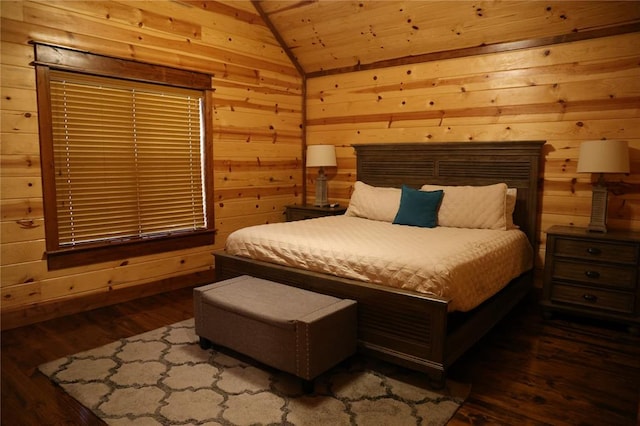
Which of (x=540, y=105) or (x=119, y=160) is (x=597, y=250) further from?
(x=119, y=160)

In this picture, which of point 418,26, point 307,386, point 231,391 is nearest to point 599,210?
point 418,26

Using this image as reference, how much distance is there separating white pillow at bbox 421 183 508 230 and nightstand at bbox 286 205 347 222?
1.29m

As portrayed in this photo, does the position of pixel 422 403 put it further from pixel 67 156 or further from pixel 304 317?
pixel 67 156

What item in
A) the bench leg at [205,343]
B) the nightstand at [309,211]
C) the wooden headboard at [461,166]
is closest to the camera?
the bench leg at [205,343]

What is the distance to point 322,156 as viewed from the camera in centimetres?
462

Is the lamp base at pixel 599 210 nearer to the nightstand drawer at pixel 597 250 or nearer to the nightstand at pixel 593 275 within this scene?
the nightstand at pixel 593 275

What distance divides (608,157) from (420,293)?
1.85 meters

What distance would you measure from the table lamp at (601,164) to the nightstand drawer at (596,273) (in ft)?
→ 0.96

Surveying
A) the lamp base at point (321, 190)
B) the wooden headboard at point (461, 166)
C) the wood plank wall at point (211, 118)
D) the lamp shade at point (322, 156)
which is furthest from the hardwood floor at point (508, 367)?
the lamp shade at point (322, 156)

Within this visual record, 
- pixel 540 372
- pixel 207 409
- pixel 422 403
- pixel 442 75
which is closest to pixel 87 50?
pixel 207 409

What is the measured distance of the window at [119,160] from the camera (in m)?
3.15

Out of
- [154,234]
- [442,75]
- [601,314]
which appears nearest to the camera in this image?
[601,314]

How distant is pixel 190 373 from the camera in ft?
7.86

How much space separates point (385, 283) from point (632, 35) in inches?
105
